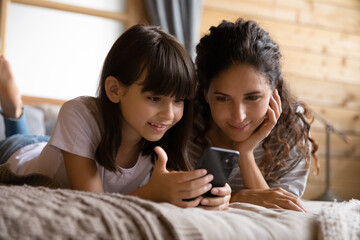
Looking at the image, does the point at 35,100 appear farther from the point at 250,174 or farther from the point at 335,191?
the point at 335,191

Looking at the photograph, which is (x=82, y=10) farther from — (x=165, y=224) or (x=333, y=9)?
(x=165, y=224)

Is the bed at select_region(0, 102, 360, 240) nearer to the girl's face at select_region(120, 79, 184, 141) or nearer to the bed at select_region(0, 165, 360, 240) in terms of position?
the bed at select_region(0, 165, 360, 240)

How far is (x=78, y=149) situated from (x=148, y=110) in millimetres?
207

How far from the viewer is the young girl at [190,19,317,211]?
1379 mm

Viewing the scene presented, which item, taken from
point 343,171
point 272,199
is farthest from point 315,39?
point 272,199

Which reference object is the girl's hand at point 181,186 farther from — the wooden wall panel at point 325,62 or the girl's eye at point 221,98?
the wooden wall panel at point 325,62

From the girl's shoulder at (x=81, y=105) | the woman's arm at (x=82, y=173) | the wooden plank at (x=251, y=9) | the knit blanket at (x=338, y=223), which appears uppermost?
the wooden plank at (x=251, y=9)

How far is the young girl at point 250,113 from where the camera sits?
1.38 metres

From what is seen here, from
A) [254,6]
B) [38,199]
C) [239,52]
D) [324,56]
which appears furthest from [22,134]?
[324,56]

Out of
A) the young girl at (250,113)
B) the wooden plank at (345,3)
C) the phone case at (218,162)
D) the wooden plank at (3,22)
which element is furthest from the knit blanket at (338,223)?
the wooden plank at (345,3)

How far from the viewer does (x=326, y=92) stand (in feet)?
12.7

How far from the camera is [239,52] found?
4.61 feet

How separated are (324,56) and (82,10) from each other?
6.74ft

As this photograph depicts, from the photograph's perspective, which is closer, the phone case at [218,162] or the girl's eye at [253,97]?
the phone case at [218,162]
